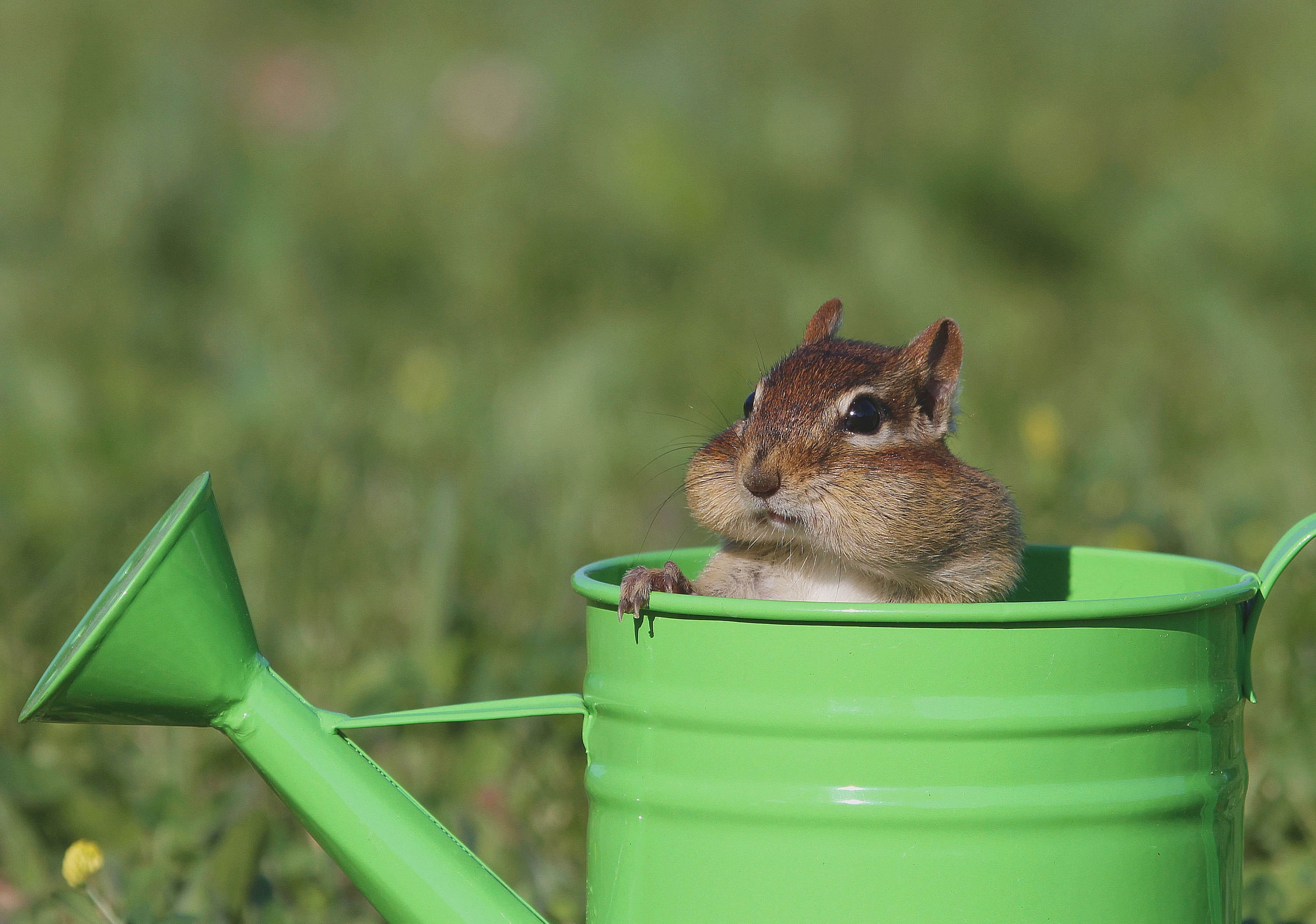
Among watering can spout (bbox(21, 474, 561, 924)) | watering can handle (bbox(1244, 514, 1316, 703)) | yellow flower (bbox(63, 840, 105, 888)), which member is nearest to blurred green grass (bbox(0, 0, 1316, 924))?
yellow flower (bbox(63, 840, 105, 888))

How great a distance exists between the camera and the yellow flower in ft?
6.40

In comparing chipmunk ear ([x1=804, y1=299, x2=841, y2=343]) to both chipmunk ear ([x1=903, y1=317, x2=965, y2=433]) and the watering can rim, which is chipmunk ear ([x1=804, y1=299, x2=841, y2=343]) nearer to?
chipmunk ear ([x1=903, y1=317, x2=965, y2=433])

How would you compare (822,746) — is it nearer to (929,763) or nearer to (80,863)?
(929,763)

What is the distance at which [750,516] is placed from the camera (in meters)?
2.04

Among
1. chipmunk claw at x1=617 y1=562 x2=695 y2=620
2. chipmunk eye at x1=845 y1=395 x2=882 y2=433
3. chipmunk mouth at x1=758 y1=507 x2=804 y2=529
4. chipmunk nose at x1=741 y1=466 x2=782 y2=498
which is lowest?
chipmunk claw at x1=617 y1=562 x2=695 y2=620

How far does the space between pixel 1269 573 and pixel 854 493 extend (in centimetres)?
54

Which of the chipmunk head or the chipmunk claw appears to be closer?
the chipmunk claw

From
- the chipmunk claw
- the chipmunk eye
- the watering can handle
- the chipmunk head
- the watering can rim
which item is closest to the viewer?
the watering can rim

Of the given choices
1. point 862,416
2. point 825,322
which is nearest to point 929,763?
point 862,416

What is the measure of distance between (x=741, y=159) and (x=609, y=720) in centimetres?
499

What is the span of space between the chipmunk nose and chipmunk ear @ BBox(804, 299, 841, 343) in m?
0.54

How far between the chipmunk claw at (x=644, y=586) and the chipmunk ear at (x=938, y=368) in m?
0.54

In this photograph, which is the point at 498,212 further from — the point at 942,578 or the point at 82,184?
the point at 942,578

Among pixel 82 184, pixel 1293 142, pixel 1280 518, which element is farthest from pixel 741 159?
pixel 1280 518
